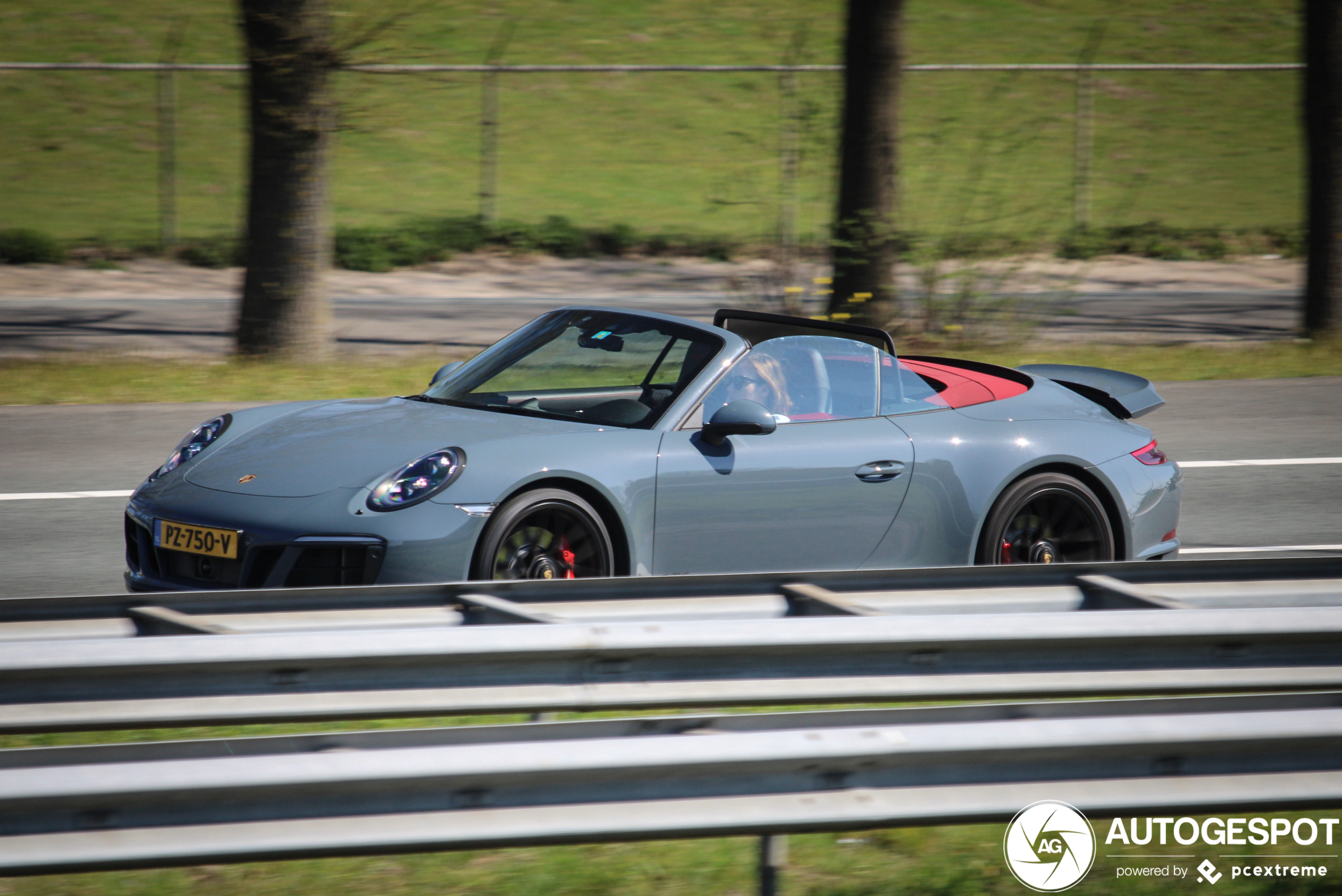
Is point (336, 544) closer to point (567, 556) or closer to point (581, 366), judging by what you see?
point (567, 556)

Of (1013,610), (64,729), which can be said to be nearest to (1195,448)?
(1013,610)

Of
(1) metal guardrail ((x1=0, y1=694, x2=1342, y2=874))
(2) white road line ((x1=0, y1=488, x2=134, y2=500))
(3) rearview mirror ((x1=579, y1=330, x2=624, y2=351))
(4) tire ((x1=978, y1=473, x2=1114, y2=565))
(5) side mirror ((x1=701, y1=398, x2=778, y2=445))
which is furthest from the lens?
(2) white road line ((x1=0, y1=488, x2=134, y2=500))

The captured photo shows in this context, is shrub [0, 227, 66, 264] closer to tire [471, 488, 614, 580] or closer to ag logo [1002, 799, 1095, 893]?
tire [471, 488, 614, 580]

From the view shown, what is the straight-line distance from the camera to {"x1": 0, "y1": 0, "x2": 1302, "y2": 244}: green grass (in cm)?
2212

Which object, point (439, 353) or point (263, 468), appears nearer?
point (263, 468)

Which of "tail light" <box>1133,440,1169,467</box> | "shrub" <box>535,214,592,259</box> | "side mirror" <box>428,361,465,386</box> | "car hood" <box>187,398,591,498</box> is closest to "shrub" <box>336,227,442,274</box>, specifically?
"shrub" <box>535,214,592,259</box>

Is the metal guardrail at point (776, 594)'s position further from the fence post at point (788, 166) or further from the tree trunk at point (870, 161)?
the fence post at point (788, 166)

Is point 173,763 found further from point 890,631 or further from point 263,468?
point 263,468

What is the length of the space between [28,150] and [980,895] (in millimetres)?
23124

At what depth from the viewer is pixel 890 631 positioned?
Result: 3285 mm

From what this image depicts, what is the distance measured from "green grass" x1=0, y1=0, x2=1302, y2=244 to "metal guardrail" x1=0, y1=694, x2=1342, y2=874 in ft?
54.7

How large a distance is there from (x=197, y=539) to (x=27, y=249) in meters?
14.7

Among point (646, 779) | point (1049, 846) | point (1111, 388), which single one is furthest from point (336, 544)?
point (1111, 388)

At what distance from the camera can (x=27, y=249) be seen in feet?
58.8
